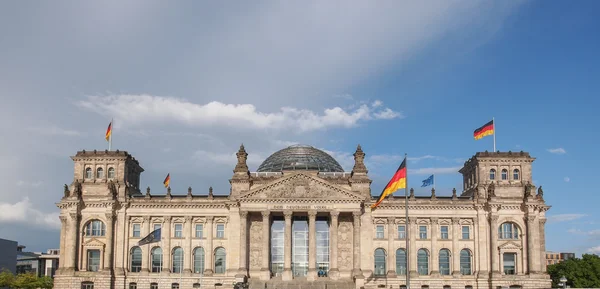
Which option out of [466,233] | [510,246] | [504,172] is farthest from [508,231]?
[504,172]

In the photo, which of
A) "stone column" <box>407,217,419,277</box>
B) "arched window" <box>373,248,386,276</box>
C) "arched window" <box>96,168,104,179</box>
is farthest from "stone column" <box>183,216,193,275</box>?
"stone column" <box>407,217,419,277</box>

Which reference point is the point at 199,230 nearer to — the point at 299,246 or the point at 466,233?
the point at 299,246

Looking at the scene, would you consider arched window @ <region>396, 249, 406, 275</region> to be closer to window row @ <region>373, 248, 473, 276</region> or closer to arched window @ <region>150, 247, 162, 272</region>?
window row @ <region>373, 248, 473, 276</region>

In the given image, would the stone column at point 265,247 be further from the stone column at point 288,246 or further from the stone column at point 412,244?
the stone column at point 412,244

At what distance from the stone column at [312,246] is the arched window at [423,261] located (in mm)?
15803

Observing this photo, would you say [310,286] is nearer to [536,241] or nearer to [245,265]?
[245,265]

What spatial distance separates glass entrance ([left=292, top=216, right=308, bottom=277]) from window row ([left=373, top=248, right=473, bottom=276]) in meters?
10.5

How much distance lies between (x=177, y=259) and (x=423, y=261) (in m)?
36.3

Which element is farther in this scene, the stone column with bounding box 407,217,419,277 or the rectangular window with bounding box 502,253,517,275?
the stone column with bounding box 407,217,419,277

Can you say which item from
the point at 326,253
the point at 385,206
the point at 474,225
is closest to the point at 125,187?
the point at 326,253

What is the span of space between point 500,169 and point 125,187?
55920 mm

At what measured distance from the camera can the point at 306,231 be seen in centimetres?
9650

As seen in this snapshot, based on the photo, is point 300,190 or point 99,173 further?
point 99,173

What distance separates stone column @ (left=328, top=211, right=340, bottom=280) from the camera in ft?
300
